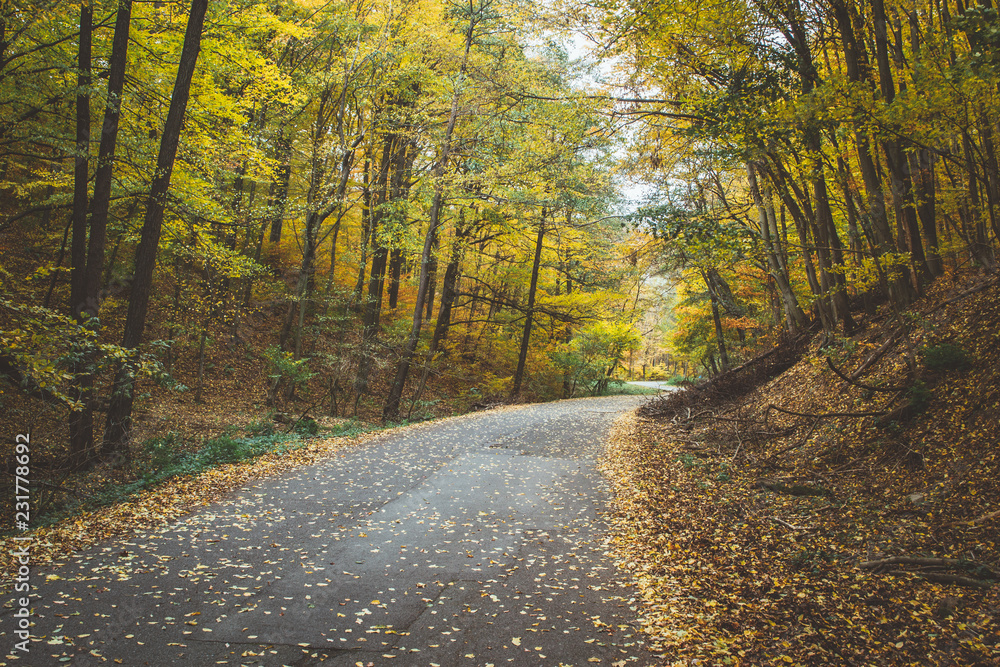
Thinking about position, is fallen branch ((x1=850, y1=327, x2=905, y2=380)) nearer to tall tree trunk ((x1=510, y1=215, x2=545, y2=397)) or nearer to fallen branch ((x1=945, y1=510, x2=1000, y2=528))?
fallen branch ((x1=945, y1=510, x2=1000, y2=528))

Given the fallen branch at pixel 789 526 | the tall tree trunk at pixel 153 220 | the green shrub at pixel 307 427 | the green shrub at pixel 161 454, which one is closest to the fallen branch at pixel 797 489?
the fallen branch at pixel 789 526

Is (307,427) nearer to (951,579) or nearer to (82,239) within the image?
Result: (82,239)

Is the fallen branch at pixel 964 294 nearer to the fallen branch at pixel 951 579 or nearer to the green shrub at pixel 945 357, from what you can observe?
the green shrub at pixel 945 357

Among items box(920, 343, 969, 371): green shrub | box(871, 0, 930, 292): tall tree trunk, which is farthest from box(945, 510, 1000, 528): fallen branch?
box(871, 0, 930, 292): tall tree trunk

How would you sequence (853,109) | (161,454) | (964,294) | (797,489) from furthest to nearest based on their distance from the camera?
1. (161,454)
2. (964,294)
3. (797,489)
4. (853,109)

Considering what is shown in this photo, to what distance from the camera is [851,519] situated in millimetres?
4707

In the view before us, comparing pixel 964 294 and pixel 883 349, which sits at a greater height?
pixel 964 294

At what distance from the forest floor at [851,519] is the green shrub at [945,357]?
14 mm

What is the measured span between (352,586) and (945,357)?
6.83m

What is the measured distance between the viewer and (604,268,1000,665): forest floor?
325 cm

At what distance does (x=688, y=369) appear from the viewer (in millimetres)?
55312

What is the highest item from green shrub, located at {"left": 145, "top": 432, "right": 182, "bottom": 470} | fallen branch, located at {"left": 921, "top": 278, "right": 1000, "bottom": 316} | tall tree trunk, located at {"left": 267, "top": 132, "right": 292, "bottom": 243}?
tall tree trunk, located at {"left": 267, "top": 132, "right": 292, "bottom": 243}

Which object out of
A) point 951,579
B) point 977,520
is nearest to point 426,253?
point 977,520

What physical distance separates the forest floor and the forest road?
1.80 feet
